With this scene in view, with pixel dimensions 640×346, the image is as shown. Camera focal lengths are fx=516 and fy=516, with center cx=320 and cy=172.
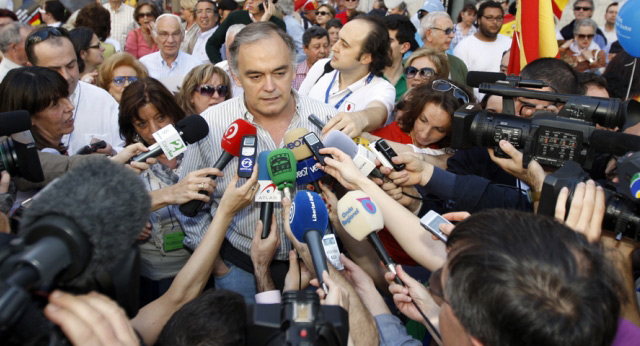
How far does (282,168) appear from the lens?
7.56ft

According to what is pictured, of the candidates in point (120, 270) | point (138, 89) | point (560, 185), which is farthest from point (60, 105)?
point (560, 185)

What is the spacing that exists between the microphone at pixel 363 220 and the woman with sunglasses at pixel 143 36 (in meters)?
5.82

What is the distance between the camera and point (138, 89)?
10.4ft

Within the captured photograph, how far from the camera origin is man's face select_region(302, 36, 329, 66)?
6297 millimetres

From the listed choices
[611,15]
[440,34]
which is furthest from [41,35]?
[611,15]

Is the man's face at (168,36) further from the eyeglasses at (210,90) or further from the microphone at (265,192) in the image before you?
the microphone at (265,192)

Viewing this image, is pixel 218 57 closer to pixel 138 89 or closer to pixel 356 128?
pixel 138 89

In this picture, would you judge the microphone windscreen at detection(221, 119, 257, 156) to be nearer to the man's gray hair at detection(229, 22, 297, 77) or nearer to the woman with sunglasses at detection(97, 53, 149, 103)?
the man's gray hair at detection(229, 22, 297, 77)

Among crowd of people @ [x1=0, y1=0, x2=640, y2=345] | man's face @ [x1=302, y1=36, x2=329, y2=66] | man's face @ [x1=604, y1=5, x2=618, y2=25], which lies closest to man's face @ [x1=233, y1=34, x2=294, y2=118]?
crowd of people @ [x1=0, y1=0, x2=640, y2=345]

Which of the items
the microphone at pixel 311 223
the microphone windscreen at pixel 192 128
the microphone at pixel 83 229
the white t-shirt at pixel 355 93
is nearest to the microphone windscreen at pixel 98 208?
the microphone at pixel 83 229

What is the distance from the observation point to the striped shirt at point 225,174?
2727 millimetres

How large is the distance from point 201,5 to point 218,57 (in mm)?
1250

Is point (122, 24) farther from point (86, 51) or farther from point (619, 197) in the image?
point (619, 197)

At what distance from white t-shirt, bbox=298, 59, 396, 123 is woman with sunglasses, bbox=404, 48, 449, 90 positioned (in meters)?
0.53
